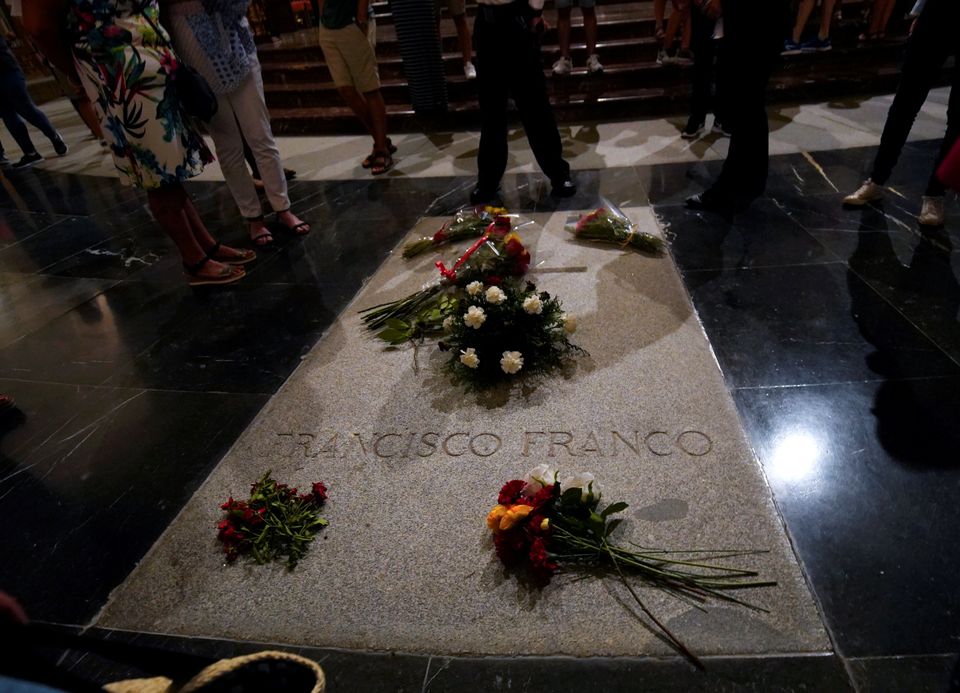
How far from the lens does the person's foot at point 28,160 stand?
21.2ft

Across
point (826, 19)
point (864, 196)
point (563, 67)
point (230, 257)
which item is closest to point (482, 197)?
point (230, 257)

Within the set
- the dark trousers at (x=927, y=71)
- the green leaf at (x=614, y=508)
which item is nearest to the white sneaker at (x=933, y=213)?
the dark trousers at (x=927, y=71)

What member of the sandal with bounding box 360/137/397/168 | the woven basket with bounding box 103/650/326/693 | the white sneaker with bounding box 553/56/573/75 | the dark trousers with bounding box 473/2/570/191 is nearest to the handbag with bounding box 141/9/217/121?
the dark trousers with bounding box 473/2/570/191

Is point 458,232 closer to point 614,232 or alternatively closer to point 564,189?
point 614,232

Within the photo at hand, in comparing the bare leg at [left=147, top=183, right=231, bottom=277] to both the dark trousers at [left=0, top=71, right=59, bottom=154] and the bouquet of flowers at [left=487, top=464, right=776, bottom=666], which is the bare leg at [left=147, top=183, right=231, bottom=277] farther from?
the dark trousers at [left=0, top=71, right=59, bottom=154]

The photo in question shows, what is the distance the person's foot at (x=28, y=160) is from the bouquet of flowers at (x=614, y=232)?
6.92 meters

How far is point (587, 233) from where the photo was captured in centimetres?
315

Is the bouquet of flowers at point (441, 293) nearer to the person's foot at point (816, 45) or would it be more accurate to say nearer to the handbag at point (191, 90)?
the handbag at point (191, 90)

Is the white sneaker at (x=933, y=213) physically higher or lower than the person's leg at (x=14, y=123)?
lower

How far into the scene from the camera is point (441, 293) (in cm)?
277

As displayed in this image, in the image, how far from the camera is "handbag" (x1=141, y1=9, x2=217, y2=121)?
271 cm

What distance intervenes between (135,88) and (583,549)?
289 centimetres

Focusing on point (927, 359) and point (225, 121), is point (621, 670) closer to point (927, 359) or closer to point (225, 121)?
point (927, 359)

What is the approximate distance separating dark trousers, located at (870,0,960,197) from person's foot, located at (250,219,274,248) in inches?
147
